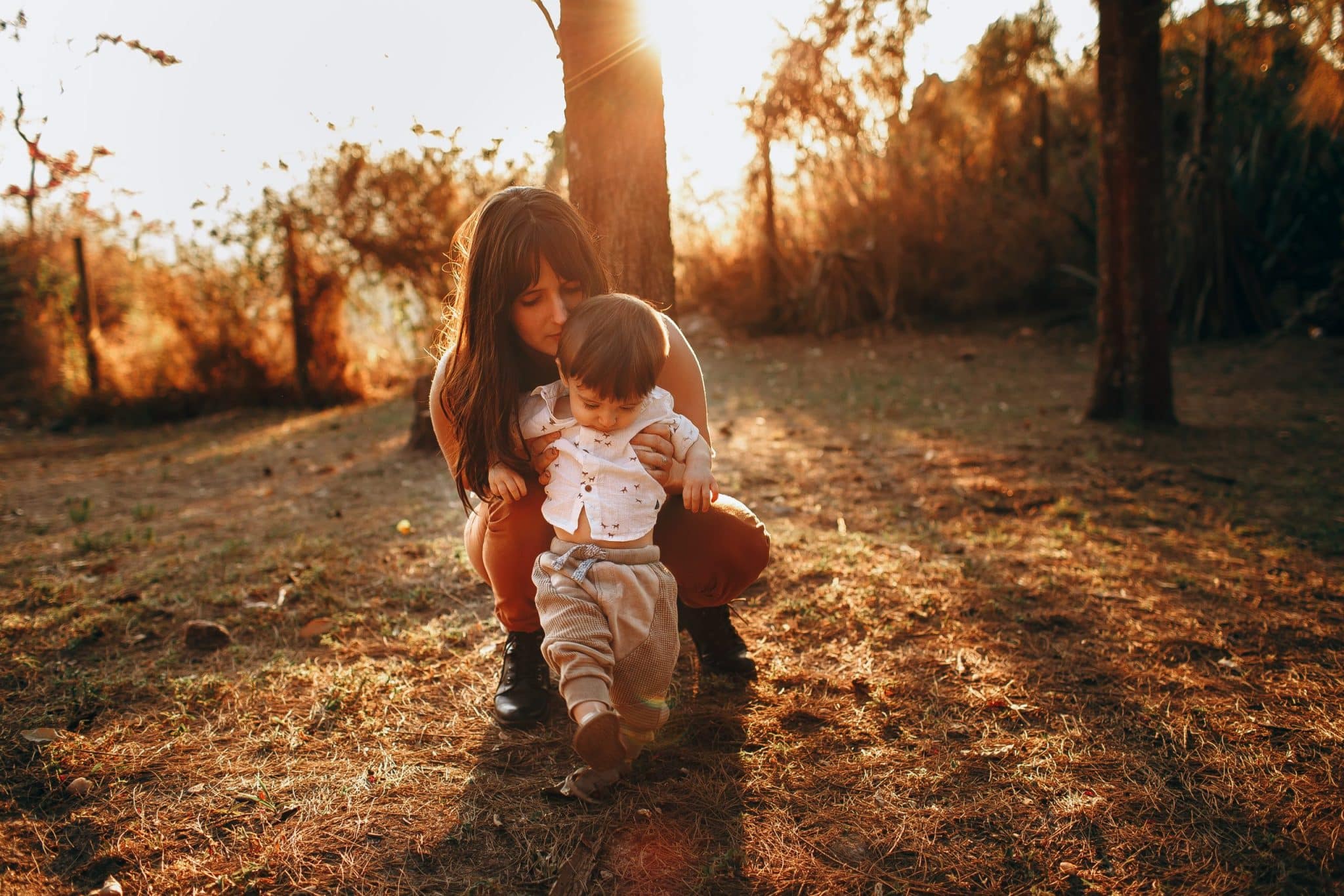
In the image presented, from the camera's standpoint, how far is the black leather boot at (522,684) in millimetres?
2277

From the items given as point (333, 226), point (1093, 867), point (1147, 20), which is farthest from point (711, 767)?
point (333, 226)

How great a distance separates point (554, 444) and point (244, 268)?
27.1 feet

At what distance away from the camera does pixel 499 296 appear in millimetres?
2127

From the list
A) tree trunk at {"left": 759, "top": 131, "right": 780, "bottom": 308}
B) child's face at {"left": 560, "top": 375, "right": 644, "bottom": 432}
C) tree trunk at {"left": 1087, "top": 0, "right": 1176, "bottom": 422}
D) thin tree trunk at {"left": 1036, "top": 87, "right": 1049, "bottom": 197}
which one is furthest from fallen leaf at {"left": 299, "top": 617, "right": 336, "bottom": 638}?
thin tree trunk at {"left": 1036, "top": 87, "right": 1049, "bottom": 197}

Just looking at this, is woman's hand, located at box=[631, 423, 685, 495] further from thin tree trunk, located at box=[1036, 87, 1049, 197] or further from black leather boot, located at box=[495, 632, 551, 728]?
thin tree trunk, located at box=[1036, 87, 1049, 197]

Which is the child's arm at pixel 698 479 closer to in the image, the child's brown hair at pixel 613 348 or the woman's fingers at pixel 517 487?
the child's brown hair at pixel 613 348

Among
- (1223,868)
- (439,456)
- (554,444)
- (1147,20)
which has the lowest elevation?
(1223,868)

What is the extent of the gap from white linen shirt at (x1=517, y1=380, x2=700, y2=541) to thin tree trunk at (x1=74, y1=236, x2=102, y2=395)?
892 cm

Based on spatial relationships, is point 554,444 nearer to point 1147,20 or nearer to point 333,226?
point 1147,20

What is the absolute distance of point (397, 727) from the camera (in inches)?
89.9

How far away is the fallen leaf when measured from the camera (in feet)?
9.59

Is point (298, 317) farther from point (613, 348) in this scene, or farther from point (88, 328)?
point (613, 348)

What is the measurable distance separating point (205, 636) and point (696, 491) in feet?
6.14

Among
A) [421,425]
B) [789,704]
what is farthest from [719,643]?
[421,425]
